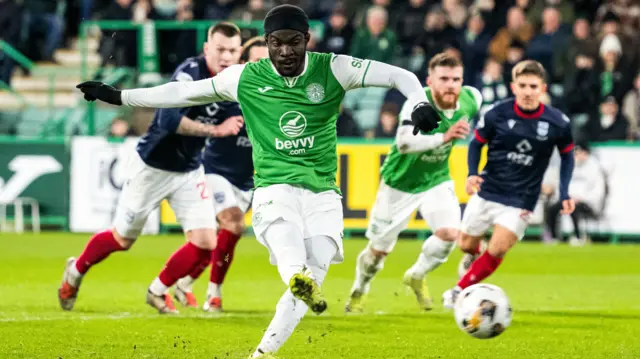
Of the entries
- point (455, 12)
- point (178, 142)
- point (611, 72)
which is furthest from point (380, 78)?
point (455, 12)

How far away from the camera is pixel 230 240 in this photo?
11352 millimetres

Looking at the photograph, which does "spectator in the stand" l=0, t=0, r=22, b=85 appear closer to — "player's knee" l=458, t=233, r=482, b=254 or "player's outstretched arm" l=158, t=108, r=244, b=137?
"player's knee" l=458, t=233, r=482, b=254

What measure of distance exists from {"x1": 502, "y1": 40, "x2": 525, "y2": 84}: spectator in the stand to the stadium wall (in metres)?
1.85

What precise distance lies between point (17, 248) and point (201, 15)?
7.67 m

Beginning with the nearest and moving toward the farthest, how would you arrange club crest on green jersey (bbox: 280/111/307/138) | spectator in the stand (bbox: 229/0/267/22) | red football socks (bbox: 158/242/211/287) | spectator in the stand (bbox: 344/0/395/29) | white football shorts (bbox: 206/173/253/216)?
club crest on green jersey (bbox: 280/111/307/138) → red football socks (bbox: 158/242/211/287) → white football shorts (bbox: 206/173/253/216) → spectator in the stand (bbox: 344/0/395/29) → spectator in the stand (bbox: 229/0/267/22)

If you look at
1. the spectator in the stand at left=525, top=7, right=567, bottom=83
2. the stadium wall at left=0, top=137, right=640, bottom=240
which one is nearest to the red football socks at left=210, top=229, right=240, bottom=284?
the stadium wall at left=0, top=137, right=640, bottom=240

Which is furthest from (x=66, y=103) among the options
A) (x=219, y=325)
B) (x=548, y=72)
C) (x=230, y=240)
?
(x=219, y=325)

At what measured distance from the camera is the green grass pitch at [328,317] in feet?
27.7

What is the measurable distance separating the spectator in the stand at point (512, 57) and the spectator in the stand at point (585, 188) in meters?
1.93

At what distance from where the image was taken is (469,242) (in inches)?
461

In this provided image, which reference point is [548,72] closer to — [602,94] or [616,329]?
[602,94]

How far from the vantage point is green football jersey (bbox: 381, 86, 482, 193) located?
1112cm

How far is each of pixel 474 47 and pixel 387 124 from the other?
8.26 feet

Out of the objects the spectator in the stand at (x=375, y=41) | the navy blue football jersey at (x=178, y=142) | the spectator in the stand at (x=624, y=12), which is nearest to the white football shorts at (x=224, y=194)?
the navy blue football jersey at (x=178, y=142)
